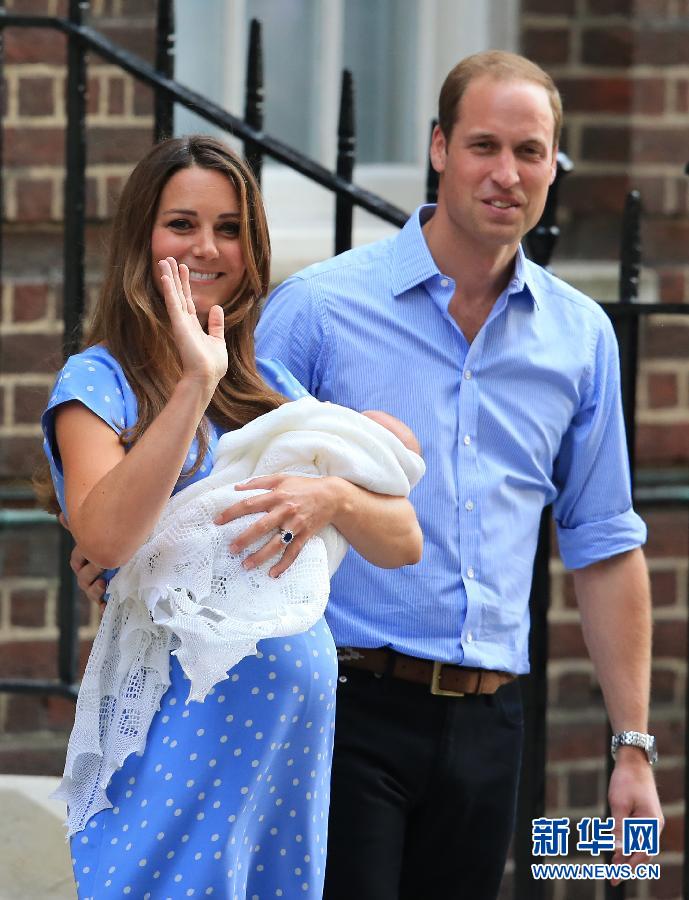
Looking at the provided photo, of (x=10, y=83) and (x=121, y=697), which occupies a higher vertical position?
(x=10, y=83)

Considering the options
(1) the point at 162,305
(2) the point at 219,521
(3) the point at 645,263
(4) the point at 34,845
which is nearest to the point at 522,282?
(1) the point at 162,305

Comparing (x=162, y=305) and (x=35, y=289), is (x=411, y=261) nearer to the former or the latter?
(x=162, y=305)

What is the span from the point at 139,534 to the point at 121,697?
0.86 feet

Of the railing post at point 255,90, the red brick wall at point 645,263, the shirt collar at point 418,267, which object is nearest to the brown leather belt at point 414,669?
the shirt collar at point 418,267

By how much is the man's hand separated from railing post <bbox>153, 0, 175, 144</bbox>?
58.8 inches

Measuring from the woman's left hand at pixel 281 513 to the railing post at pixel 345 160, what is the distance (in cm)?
103

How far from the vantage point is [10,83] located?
3.83 meters

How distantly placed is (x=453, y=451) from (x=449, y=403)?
0.28ft

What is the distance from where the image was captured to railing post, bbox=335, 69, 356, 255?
3.03 metres

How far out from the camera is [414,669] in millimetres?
2631

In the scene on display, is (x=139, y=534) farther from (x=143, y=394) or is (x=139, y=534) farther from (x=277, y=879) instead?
(x=277, y=879)

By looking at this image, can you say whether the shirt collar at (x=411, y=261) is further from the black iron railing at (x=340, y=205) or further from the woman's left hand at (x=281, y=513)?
the woman's left hand at (x=281, y=513)

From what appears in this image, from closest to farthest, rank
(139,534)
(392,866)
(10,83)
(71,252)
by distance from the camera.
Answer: (139,534)
(392,866)
(71,252)
(10,83)

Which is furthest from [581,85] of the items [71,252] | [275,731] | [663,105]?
[275,731]
